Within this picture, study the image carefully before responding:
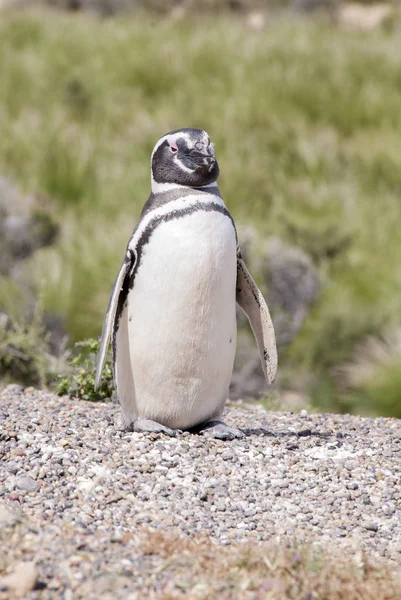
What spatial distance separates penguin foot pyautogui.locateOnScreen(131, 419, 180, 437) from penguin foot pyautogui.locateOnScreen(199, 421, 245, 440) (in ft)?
0.48

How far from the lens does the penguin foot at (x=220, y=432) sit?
4.12m

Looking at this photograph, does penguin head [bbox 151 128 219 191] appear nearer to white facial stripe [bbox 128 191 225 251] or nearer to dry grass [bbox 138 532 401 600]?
white facial stripe [bbox 128 191 225 251]

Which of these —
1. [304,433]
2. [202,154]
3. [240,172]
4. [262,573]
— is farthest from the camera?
[240,172]

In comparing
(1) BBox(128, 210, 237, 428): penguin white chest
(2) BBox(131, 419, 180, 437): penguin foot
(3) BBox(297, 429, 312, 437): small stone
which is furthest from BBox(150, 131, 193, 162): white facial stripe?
(3) BBox(297, 429, 312, 437): small stone

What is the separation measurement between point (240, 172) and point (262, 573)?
34.6 ft

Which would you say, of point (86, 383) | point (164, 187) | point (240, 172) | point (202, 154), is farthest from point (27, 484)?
point (240, 172)

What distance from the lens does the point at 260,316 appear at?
14.6 ft

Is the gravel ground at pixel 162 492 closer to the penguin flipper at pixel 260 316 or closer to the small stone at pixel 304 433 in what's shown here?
the small stone at pixel 304 433

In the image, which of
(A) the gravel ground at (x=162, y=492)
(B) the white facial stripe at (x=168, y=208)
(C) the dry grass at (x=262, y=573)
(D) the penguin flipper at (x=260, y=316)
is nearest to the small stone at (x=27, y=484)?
(A) the gravel ground at (x=162, y=492)

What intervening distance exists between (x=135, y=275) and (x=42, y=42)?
16.4 m

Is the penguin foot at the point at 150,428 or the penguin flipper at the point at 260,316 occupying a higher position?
the penguin flipper at the point at 260,316

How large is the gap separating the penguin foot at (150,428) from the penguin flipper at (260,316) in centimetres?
58

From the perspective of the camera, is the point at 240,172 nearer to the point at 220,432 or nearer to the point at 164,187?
the point at 164,187

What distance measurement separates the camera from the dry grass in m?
2.64
